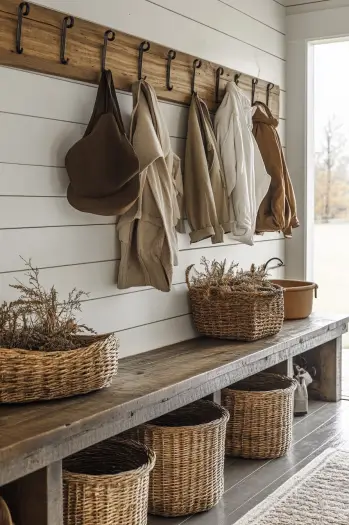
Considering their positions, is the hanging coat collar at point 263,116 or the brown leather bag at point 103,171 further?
the hanging coat collar at point 263,116

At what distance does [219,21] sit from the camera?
393 cm

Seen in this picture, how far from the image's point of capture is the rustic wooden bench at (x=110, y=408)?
6.85 ft

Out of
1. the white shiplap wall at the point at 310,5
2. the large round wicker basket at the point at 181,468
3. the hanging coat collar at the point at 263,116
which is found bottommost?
the large round wicker basket at the point at 181,468

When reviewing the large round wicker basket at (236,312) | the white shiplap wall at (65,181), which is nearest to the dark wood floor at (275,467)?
the large round wicker basket at (236,312)

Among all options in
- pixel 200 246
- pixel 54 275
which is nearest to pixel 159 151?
pixel 54 275

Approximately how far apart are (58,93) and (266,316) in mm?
1411

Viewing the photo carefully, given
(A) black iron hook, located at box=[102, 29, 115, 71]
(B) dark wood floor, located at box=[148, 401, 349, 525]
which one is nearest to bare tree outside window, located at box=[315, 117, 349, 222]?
(B) dark wood floor, located at box=[148, 401, 349, 525]

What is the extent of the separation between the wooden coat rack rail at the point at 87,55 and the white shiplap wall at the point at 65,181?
5cm

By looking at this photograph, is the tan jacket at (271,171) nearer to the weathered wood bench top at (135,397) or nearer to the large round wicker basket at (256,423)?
the weathered wood bench top at (135,397)

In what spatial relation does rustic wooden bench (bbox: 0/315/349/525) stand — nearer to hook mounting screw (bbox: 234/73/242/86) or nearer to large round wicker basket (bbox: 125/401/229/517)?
large round wicker basket (bbox: 125/401/229/517)

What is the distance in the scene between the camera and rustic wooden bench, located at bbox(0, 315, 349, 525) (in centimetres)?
209

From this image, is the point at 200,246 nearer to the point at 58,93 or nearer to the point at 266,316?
the point at 266,316

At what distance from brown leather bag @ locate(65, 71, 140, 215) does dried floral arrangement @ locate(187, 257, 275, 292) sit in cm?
87

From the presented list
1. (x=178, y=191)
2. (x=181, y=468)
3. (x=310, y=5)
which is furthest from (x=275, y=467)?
(x=310, y=5)
